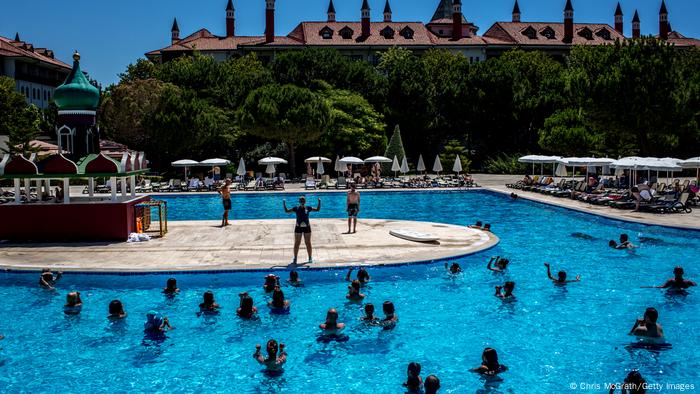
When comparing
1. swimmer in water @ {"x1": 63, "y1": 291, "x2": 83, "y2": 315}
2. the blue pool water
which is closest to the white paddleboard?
the blue pool water

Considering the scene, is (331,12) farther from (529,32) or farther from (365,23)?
(529,32)

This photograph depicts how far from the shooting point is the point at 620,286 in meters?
16.9

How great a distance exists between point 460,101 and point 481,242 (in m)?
44.4

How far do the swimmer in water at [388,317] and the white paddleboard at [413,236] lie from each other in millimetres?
7592

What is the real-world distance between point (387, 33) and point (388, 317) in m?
78.7

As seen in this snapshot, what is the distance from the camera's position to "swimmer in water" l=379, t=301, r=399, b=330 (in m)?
13.2

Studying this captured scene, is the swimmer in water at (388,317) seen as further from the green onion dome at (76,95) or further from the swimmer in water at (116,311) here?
the green onion dome at (76,95)

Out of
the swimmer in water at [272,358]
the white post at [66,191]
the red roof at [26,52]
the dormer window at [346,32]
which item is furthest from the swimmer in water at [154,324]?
the dormer window at [346,32]

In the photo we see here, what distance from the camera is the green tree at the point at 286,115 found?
5041cm

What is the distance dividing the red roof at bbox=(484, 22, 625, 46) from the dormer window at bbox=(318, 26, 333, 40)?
23461 mm

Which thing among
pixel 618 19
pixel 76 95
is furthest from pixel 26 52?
pixel 618 19

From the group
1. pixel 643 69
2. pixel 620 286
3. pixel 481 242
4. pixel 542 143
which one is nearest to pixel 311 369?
pixel 620 286

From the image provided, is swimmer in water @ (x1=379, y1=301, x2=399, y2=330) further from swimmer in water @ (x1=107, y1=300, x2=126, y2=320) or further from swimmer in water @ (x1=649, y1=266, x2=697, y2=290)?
swimmer in water @ (x1=649, y1=266, x2=697, y2=290)

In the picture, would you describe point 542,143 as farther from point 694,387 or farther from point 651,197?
point 694,387
